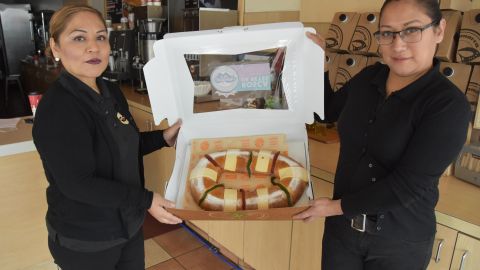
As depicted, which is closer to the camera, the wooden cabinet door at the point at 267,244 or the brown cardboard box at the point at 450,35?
the brown cardboard box at the point at 450,35

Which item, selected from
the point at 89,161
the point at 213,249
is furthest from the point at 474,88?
the point at 213,249

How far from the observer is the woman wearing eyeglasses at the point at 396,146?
2.86 feet

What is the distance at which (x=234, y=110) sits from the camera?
47.3 inches

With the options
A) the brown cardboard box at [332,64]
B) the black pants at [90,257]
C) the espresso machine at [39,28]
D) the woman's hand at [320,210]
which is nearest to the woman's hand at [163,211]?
the black pants at [90,257]

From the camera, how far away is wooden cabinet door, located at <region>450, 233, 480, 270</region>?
1.10m

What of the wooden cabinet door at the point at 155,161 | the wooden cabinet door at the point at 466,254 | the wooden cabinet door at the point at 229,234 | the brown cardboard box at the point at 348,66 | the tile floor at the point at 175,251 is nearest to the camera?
the wooden cabinet door at the point at 466,254

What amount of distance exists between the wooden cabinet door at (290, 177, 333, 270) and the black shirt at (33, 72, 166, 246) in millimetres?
704

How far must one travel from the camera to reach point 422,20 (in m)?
0.88

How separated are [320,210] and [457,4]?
3.25ft

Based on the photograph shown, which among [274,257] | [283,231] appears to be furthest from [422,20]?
[274,257]

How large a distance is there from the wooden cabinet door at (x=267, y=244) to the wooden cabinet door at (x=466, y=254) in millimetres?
701

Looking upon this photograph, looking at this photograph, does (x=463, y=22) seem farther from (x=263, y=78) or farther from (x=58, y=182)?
(x=58, y=182)

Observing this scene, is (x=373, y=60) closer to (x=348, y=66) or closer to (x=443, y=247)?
(x=348, y=66)

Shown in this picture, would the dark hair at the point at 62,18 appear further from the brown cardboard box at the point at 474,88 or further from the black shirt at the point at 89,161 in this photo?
the brown cardboard box at the point at 474,88
